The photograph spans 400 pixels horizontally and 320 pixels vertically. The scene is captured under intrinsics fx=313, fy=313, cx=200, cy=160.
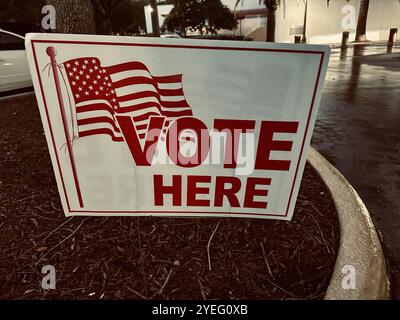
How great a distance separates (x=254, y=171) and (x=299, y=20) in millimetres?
38266

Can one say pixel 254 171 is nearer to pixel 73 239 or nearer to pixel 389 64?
pixel 73 239

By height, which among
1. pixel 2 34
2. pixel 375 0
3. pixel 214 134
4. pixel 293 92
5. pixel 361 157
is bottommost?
pixel 361 157

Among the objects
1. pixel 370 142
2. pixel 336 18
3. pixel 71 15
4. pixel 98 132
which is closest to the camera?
pixel 98 132

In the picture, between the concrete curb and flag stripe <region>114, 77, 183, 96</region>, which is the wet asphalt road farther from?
flag stripe <region>114, 77, 183, 96</region>

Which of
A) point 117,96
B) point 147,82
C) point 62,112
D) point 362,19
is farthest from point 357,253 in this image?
point 362,19

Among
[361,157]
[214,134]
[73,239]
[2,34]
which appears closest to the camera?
[214,134]

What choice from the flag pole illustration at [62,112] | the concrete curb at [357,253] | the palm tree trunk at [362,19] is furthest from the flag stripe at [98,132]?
the palm tree trunk at [362,19]

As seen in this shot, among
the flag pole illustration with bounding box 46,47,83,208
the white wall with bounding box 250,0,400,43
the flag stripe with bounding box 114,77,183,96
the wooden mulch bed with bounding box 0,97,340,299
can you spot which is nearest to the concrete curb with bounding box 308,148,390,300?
the wooden mulch bed with bounding box 0,97,340,299

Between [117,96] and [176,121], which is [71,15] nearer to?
[117,96]

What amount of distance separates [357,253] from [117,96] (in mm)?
1942

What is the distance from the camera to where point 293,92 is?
2004 mm

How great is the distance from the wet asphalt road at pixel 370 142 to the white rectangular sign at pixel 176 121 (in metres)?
1.19

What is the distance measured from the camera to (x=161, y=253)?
7.25 ft
